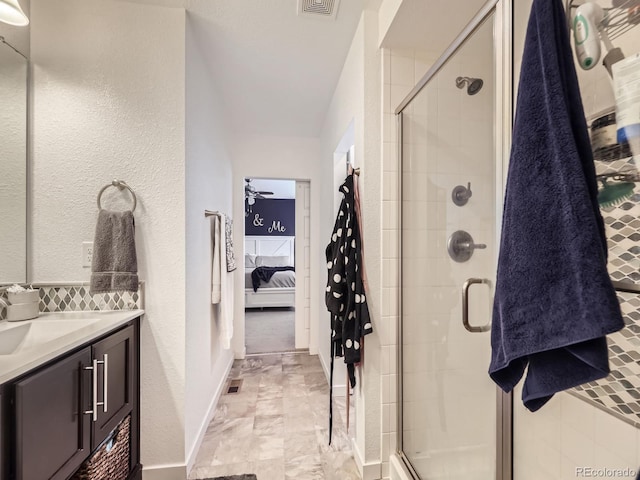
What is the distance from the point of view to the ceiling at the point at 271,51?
1568mm

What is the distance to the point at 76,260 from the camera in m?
1.48

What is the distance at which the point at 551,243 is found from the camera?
569mm

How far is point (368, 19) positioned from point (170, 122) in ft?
4.01

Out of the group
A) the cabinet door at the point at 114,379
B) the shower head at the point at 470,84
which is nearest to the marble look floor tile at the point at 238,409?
the cabinet door at the point at 114,379

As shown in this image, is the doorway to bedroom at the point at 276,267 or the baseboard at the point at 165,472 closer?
the baseboard at the point at 165,472

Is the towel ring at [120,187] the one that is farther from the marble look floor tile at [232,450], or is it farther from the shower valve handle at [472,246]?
the shower valve handle at [472,246]

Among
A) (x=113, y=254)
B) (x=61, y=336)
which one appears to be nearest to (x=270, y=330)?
(x=113, y=254)

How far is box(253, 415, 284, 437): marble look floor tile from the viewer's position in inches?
75.5

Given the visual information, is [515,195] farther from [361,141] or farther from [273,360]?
[273,360]

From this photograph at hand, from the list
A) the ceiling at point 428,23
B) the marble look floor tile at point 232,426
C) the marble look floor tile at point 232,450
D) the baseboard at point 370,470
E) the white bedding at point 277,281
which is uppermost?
the ceiling at point 428,23

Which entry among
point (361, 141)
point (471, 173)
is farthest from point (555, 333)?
point (361, 141)

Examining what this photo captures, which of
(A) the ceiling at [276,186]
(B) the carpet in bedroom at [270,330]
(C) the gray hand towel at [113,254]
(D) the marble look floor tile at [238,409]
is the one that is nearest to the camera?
(C) the gray hand towel at [113,254]

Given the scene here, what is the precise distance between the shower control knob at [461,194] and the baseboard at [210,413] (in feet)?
6.32

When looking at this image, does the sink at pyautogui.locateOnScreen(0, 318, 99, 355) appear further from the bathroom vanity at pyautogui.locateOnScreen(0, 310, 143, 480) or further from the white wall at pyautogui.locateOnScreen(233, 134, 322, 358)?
the white wall at pyautogui.locateOnScreen(233, 134, 322, 358)
